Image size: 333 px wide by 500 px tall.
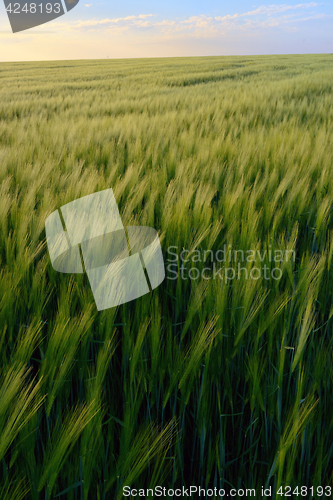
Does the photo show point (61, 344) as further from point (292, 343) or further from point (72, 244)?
point (292, 343)

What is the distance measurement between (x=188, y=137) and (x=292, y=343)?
1710 millimetres

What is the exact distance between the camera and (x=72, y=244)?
0.85m

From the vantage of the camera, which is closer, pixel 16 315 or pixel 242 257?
pixel 16 315

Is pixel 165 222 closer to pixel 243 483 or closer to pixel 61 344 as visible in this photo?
pixel 61 344

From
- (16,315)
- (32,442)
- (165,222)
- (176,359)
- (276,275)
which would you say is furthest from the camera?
(165,222)

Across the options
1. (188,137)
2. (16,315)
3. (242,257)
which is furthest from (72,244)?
(188,137)

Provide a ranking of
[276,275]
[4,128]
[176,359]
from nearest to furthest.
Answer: [176,359], [276,275], [4,128]

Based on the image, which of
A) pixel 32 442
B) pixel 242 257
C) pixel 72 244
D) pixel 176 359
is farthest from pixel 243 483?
pixel 72 244

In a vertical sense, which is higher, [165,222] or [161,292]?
[165,222]

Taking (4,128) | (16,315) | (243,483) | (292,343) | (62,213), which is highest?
(4,128)

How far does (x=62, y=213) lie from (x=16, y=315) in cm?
44

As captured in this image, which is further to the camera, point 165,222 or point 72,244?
point 165,222

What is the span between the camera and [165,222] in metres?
0.98

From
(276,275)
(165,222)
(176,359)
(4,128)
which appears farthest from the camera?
(4,128)
